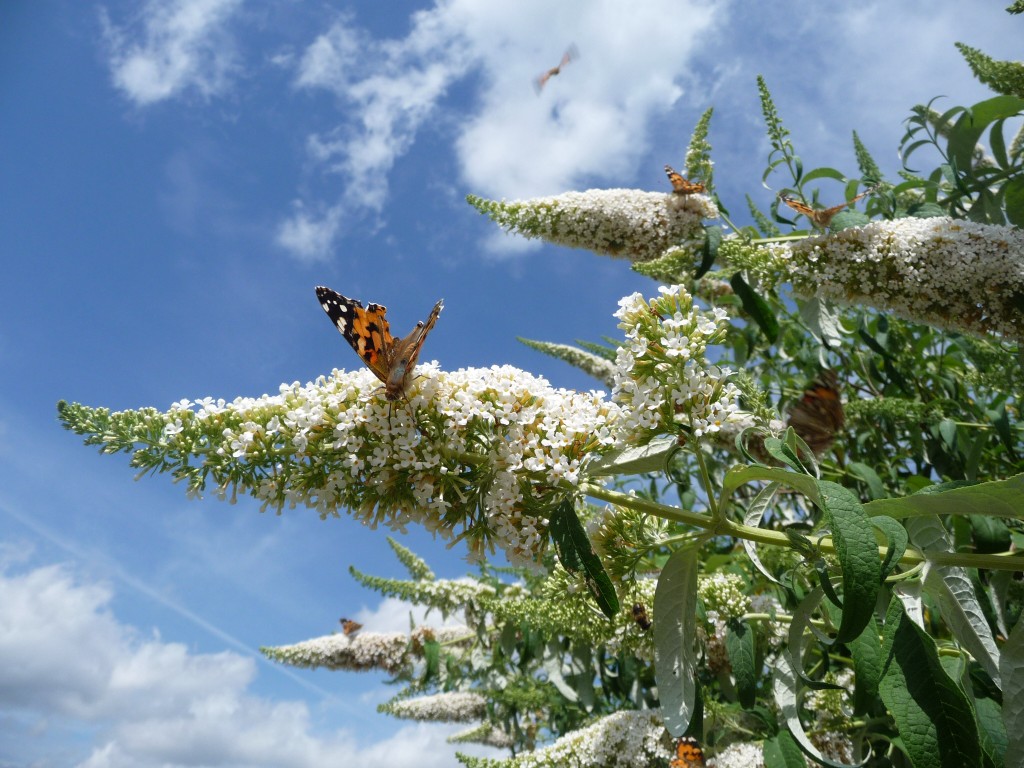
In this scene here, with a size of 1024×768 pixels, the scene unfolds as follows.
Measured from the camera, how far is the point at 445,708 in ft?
20.2

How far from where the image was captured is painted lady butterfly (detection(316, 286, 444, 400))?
5.72 feet

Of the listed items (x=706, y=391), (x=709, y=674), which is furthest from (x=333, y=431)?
(x=709, y=674)

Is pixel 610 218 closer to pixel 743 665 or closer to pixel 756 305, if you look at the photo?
pixel 756 305

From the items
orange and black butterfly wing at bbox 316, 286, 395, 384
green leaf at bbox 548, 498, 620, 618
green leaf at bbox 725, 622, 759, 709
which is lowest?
green leaf at bbox 725, 622, 759, 709

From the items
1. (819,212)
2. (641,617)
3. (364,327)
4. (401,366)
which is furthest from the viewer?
(819,212)

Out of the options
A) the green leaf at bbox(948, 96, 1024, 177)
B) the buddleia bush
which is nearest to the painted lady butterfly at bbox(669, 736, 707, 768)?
the buddleia bush

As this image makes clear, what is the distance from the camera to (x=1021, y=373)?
9.07ft

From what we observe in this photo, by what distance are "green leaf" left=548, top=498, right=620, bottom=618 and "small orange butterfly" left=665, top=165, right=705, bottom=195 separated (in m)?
2.16

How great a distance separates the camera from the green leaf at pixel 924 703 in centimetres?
127

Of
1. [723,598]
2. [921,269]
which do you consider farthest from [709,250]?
[723,598]

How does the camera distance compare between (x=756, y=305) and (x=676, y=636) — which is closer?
(x=676, y=636)

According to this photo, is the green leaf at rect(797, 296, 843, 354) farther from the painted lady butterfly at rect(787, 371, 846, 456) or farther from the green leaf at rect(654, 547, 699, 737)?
the green leaf at rect(654, 547, 699, 737)

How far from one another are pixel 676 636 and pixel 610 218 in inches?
89.8

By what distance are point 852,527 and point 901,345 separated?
3.04 meters
